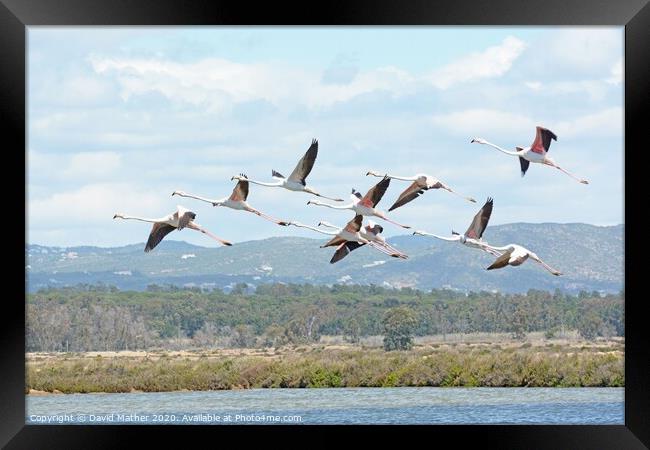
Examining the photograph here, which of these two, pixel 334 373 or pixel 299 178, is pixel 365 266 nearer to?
pixel 334 373

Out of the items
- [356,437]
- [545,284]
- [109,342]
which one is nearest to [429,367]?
[109,342]

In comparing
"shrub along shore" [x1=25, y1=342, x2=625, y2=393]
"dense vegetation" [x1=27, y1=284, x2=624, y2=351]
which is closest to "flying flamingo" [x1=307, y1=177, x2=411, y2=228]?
"shrub along shore" [x1=25, y1=342, x2=625, y2=393]

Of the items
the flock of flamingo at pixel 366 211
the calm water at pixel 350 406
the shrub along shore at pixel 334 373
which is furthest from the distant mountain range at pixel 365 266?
the flock of flamingo at pixel 366 211

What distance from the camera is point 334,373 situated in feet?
99.6

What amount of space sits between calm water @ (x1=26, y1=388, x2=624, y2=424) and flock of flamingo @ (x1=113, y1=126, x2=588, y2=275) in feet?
19.7

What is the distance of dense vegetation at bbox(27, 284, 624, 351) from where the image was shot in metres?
42.3

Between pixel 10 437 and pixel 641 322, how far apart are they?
15.0ft

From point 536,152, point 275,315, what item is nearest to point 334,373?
point 536,152

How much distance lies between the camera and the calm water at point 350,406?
23234 millimetres

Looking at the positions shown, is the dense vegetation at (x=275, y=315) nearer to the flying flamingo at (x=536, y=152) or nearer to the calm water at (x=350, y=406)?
the calm water at (x=350, y=406)

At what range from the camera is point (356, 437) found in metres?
9.84

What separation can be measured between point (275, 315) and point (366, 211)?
32886 millimetres

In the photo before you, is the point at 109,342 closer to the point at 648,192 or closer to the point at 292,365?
the point at 292,365

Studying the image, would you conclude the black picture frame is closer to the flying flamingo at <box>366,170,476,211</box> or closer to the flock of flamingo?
the flock of flamingo
